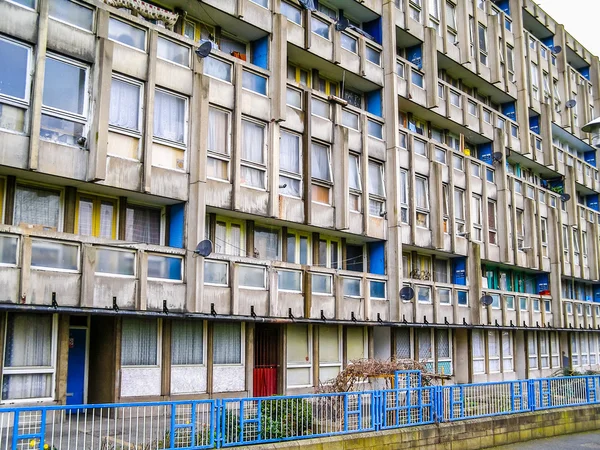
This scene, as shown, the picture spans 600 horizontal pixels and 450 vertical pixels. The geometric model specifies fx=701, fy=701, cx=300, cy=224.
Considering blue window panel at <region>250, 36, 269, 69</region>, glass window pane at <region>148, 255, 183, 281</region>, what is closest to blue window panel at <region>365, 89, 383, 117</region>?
blue window panel at <region>250, 36, 269, 69</region>

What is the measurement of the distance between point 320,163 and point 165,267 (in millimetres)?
7099

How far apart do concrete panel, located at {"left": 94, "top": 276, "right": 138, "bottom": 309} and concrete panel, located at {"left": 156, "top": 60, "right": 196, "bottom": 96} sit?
499cm

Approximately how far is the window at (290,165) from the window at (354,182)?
225cm

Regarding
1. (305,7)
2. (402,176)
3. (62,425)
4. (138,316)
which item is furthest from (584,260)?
(62,425)

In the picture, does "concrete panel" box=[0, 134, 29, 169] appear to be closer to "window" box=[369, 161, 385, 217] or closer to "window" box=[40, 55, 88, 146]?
"window" box=[40, 55, 88, 146]

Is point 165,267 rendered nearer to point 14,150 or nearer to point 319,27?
point 14,150

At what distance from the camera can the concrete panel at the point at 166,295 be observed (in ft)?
52.8

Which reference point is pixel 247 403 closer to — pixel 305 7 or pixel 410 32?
pixel 305 7

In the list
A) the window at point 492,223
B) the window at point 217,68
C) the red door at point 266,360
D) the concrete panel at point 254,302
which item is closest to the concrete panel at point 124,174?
the window at point 217,68

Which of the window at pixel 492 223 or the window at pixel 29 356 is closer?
the window at pixel 29 356

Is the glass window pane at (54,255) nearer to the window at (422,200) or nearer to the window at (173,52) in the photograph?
the window at (173,52)

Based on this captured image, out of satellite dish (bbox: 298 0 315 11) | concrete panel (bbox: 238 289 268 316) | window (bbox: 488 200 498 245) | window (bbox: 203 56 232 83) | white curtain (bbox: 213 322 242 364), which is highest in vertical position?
satellite dish (bbox: 298 0 315 11)

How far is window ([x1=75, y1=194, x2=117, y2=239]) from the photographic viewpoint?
631 inches

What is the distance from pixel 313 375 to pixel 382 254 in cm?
516
